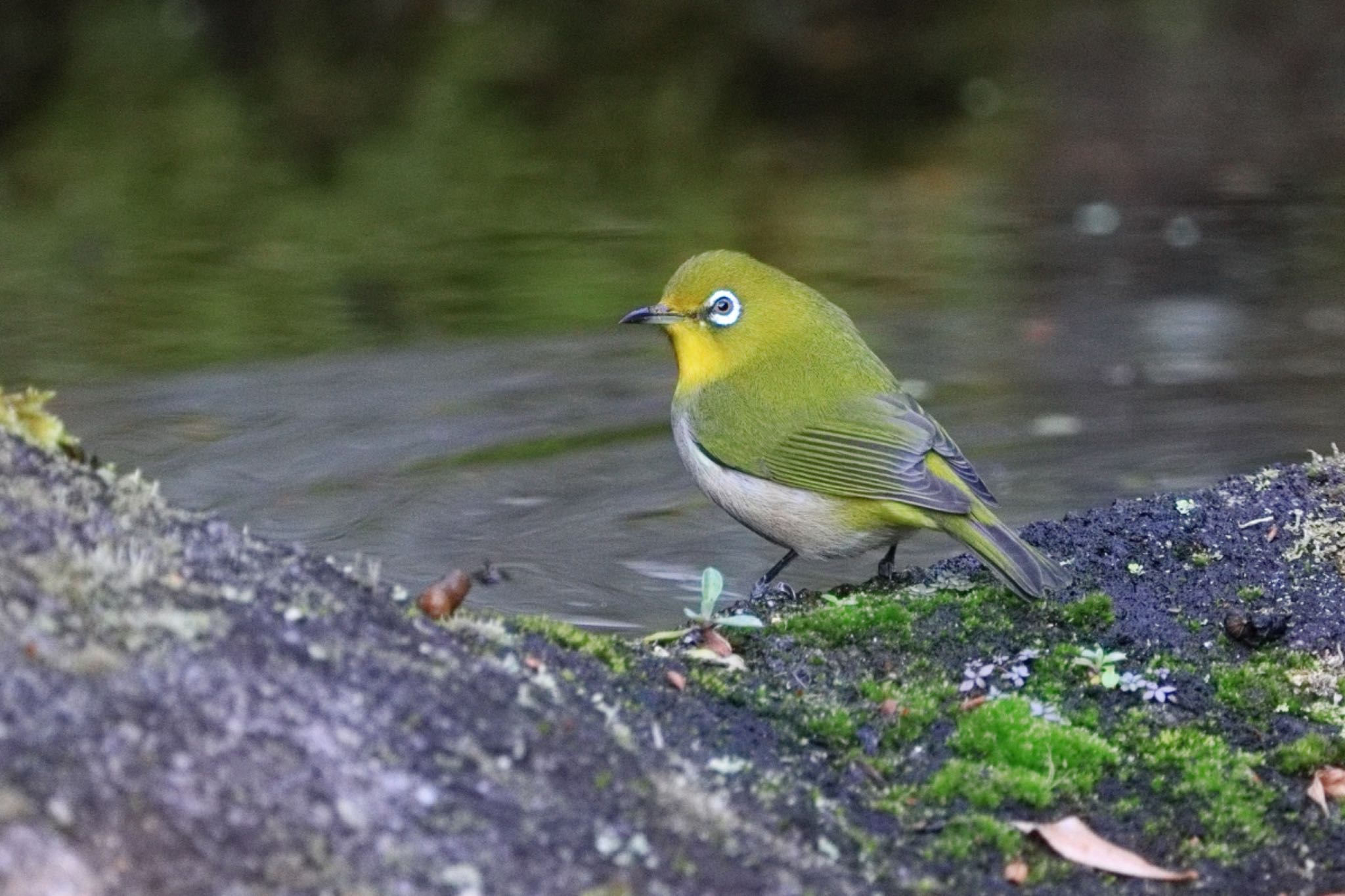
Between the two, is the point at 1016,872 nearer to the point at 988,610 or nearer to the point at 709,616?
the point at 709,616

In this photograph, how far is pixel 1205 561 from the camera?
457cm

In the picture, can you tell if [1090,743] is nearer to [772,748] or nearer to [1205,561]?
[772,748]

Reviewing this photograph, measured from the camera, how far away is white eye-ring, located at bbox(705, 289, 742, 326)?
17.9 ft

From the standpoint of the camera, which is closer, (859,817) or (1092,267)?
(859,817)

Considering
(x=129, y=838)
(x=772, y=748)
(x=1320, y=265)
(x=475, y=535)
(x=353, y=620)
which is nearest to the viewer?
(x=129, y=838)

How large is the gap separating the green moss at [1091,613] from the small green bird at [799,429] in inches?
11.9

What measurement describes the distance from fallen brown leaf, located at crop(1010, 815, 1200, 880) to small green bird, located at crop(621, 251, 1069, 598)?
50.4 inches

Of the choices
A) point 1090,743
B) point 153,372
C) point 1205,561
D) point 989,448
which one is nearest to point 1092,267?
point 989,448

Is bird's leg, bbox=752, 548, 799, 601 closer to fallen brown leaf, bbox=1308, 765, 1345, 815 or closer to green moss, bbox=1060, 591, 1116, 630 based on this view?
green moss, bbox=1060, 591, 1116, 630

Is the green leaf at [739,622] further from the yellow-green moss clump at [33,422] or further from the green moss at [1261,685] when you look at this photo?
the yellow-green moss clump at [33,422]

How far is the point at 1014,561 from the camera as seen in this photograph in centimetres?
434

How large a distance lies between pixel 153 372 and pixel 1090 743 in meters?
6.44

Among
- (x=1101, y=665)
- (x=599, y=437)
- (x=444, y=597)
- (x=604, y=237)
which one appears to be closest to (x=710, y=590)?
(x=444, y=597)

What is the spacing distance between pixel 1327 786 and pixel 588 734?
1.53 metres
